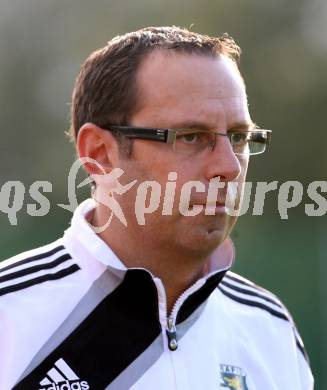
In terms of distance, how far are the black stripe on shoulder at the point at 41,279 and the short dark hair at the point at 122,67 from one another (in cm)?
47

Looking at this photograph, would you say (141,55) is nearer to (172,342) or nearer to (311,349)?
(172,342)

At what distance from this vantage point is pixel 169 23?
55.5ft

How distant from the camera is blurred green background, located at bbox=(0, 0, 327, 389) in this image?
13.2 meters

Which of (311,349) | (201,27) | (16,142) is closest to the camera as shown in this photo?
(311,349)

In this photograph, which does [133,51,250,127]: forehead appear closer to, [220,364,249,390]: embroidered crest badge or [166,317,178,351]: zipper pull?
[166,317,178,351]: zipper pull

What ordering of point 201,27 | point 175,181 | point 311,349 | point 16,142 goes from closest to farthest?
point 175,181 < point 311,349 < point 16,142 < point 201,27

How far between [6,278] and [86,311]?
26 centimetres

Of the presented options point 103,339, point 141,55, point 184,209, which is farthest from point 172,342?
point 141,55

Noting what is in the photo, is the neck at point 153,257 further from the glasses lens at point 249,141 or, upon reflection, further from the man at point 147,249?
the glasses lens at point 249,141

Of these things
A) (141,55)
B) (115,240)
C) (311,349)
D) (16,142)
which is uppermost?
(141,55)

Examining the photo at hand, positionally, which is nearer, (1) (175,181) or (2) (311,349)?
(1) (175,181)

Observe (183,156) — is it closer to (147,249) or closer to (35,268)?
(147,249)

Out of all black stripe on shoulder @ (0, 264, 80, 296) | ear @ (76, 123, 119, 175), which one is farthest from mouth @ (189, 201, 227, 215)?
black stripe on shoulder @ (0, 264, 80, 296)

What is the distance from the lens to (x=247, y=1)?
56.4 feet
